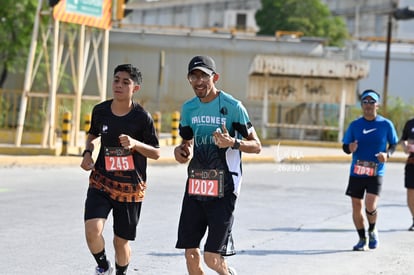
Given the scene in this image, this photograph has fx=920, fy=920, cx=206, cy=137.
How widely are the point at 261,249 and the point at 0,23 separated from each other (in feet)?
93.2

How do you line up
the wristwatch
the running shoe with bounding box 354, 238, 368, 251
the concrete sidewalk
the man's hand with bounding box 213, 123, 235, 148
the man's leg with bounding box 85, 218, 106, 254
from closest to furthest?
the man's hand with bounding box 213, 123, 235, 148 → the wristwatch → the man's leg with bounding box 85, 218, 106, 254 → the running shoe with bounding box 354, 238, 368, 251 → the concrete sidewalk

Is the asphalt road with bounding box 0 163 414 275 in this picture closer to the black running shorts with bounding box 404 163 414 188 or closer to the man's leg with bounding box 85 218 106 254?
the black running shorts with bounding box 404 163 414 188

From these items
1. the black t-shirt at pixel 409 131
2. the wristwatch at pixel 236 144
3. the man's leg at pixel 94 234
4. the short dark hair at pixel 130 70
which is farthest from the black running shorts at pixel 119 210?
the black t-shirt at pixel 409 131

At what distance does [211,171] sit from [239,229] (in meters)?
5.42

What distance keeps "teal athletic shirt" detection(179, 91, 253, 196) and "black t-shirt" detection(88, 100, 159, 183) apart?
0.74 meters

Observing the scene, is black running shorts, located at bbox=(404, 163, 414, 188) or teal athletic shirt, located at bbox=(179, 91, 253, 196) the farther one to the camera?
black running shorts, located at bbox=(404, 163, 414, 188)

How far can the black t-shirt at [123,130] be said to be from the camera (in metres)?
7.57

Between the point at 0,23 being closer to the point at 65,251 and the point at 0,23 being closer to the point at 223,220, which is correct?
the point at 65,251

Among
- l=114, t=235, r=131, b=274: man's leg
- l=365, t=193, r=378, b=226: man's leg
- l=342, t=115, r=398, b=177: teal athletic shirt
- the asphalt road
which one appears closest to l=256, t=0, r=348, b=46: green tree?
the asphalt road

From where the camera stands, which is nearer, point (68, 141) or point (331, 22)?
point (68, 141)

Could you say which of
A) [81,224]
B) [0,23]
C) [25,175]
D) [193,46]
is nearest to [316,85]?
[193,46]

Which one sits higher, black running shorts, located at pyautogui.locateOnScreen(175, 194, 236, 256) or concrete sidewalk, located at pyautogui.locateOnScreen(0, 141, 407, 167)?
black running shorts, located at pyautogui.locateOnScreen(175, 194, 236, 256)

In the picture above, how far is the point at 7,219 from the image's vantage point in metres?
12.0

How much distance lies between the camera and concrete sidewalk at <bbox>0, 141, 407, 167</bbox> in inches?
848
